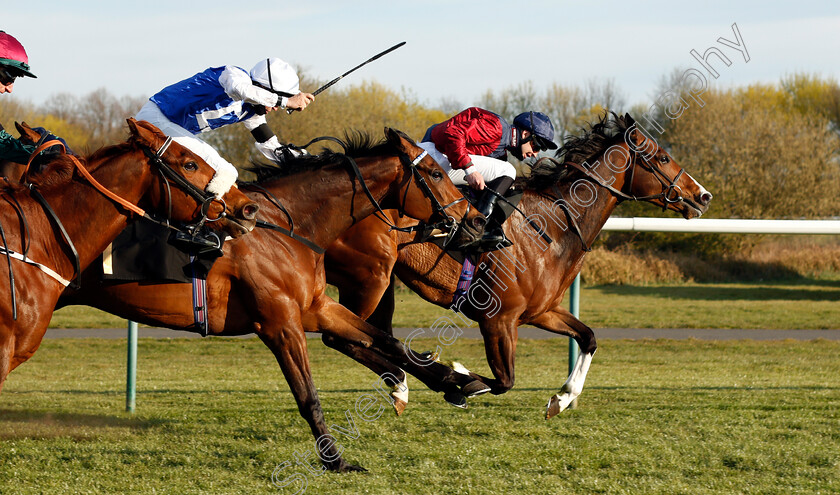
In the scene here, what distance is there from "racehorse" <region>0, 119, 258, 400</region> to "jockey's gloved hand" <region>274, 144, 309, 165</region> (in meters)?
1.12

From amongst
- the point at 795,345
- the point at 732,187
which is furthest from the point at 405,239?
the point at 732,187

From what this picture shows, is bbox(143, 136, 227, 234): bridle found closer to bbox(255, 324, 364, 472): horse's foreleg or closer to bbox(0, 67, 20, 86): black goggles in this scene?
bbox(255, 324, 364, 472): horse's foreleg

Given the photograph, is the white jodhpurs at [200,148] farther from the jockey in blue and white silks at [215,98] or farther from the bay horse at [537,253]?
the bay horse at [537,253]

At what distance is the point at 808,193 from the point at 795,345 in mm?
13216

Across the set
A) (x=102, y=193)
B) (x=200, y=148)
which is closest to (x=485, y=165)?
(x=200, y=148)

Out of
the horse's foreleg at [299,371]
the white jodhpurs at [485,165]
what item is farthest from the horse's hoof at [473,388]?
the white jodhpurs at [485,165]

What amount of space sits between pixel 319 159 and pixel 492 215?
1379 millimetres

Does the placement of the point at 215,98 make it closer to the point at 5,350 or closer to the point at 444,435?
the point at 5,350

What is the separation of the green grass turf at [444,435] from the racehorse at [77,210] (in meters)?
1.11

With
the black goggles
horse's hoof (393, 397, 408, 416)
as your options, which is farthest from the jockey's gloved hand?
horse's hoof (393, 397, 408, 416)

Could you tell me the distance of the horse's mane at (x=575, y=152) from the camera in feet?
20.5

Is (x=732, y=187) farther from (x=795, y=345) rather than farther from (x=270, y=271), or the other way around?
(x=270, y=271)

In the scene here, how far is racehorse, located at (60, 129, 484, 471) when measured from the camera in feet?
14.7

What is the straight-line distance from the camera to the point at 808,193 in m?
23.3
